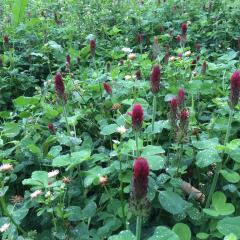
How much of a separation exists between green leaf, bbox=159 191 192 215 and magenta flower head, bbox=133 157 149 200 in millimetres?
388

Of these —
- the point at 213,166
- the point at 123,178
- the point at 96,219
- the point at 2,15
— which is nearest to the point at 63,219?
the point at 96,219

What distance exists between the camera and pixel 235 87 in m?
1.77

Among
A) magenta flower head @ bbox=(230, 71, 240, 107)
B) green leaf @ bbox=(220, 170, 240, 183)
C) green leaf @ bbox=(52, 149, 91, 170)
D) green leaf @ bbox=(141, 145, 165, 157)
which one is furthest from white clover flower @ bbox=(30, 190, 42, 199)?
magenta flower head @ bbox=(230, 71, 240, 107)

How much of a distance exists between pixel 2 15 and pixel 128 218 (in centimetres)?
549

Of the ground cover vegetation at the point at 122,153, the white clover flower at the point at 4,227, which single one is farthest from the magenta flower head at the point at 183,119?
the white clover flower at the point at 4,227

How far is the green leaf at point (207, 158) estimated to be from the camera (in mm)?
1745

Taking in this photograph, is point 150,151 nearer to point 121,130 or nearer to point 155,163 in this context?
point 155,163

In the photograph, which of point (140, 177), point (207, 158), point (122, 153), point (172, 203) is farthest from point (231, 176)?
point (140, 177)

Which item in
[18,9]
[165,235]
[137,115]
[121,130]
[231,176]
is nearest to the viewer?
[165,235]

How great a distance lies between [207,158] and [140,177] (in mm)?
587

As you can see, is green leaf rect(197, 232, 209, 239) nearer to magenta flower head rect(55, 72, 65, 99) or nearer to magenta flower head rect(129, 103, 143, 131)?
magenta flower head rect(129, 103, 143, 131)

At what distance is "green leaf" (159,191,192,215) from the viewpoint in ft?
5.48

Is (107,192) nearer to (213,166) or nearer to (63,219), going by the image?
(63,219)

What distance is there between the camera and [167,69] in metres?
3.11
